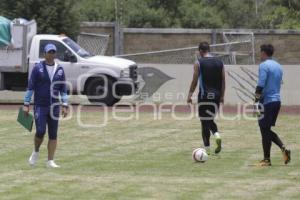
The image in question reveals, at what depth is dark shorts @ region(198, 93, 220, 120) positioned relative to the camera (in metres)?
14.0

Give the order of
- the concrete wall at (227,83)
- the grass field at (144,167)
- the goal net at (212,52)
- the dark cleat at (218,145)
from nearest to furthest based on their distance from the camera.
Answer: the grass field at (144,167) → the dark cleat at (218,145) → the concrete wall at (227,83) → the goal net at (212,52)

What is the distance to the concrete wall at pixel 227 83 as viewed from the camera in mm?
27469

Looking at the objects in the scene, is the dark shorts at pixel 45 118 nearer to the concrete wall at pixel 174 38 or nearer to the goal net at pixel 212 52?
the goal net at pixel 212 52

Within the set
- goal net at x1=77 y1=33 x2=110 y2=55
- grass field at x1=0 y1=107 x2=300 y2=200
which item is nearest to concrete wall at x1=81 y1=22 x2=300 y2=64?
goal net at x1=77 y1=33 x2=110 y2=55

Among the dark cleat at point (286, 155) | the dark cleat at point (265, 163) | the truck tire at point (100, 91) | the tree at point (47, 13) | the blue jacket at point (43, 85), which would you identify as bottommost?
the truck tire at point (100, 91)

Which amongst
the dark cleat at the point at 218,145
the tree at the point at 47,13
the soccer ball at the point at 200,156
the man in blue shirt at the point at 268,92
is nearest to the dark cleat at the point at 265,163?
the man in blue shirt at the point at 268,92

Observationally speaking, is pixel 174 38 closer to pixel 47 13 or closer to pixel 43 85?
pixel 47 13

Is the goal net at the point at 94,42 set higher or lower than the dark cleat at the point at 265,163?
higher

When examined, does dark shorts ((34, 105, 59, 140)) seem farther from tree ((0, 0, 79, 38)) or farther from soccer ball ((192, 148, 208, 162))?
tree ((0, 0, 79, 38))

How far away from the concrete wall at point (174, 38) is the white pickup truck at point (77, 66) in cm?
897

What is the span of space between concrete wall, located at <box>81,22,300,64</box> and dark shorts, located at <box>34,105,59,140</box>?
2352 centimetres

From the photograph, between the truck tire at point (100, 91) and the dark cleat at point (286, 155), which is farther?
the truck tire at point (100, 91)

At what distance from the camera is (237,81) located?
27.6 m

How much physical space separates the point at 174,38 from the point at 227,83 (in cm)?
913
